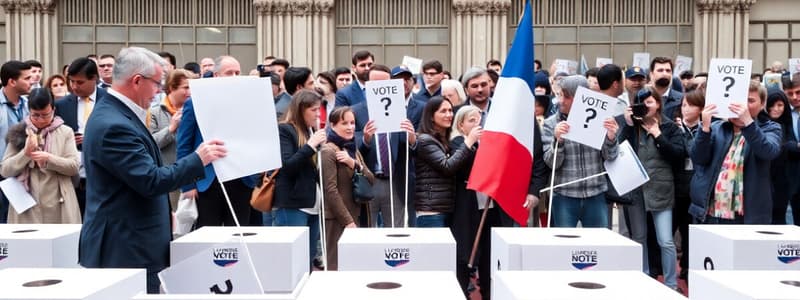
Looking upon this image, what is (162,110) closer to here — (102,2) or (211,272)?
(211,272)

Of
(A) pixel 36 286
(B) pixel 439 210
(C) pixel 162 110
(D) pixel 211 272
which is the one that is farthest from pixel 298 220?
(A) pixel 36 286

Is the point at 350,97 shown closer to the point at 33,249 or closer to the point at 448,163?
the point at 448,163

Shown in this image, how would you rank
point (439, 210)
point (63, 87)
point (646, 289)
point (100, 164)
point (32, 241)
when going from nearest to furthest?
1. point (646, 289)
2. point (100, 164)
3. point (32, 241)
4. point (439, 210)
5. point (63, 87)

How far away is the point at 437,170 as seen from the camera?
5965mm

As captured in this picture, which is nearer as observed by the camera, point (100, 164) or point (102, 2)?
point (100, 164)

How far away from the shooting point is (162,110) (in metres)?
6.77

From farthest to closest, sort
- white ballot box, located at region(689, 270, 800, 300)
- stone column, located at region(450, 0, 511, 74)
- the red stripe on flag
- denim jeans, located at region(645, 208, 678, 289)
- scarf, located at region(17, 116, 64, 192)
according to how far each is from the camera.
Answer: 1. stone column, located at region(450, 0, 511, 74)
2. denim jeans, located at region(645, 208, 678, 289)
3. scarf, located at region(17, 116, 64, 192)
4. the red stripe on flag
5. white ballot box, located at region(689, 270, 800, 300)

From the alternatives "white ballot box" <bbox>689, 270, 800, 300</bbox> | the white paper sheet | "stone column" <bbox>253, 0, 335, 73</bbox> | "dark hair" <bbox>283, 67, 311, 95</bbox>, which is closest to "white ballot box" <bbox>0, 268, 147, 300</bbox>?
the white paper sheet

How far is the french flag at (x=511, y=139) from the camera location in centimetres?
540

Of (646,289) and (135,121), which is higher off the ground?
(135,121)

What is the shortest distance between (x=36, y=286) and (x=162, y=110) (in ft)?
13.5

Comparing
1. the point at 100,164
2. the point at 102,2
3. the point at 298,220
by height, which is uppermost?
the point at 102,2

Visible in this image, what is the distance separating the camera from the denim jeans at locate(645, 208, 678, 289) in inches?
256

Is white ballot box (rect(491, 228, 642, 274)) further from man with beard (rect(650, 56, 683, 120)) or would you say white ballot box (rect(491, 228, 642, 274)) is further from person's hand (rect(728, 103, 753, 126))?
man with beard (rect(650, 56, 683, 120))
